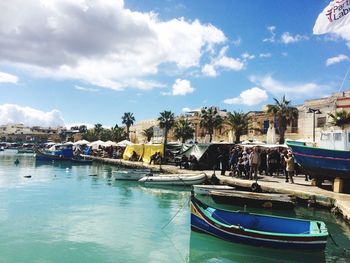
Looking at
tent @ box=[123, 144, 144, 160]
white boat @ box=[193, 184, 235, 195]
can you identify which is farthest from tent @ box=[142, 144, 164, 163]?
white boat @ box=[193, 184, 235, 195]

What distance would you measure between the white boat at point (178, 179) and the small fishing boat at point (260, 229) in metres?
13.4

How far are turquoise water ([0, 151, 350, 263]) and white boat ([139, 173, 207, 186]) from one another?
203cm

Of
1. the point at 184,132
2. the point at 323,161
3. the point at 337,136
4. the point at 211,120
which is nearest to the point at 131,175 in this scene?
the point at 323,161

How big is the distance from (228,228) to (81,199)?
48.2 ft

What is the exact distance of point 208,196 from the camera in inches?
894

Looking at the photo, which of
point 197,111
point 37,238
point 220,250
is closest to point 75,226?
point 37,238

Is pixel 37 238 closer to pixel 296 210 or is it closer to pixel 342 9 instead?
pixel 296 210

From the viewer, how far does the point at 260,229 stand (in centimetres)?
1288

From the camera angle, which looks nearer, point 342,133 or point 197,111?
point 342,133

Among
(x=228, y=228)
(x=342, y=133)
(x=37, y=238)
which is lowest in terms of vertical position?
(x=37, y=238)

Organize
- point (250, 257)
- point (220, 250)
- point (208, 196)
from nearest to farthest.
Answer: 1. point (250, 257)
2. point (220, 250)
3. point (208, 196)

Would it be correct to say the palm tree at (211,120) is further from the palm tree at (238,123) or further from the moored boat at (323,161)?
the moored boat at (323,161)

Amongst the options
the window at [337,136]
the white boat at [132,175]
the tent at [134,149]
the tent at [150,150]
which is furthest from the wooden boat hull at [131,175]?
the window at [337,136]

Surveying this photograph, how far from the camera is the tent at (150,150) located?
45.0m
